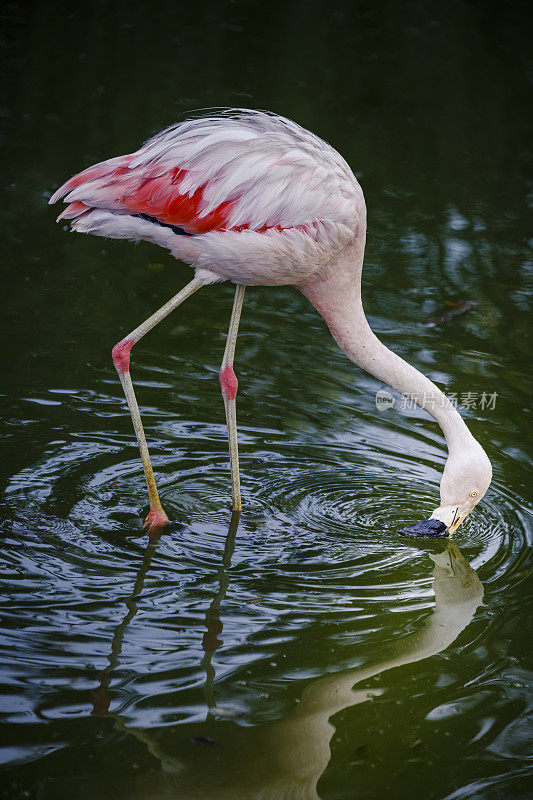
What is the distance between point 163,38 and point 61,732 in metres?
11.8

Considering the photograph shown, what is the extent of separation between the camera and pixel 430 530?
4.72m

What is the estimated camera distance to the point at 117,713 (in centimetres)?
361

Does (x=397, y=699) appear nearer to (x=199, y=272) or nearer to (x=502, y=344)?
(x=199, y=272)

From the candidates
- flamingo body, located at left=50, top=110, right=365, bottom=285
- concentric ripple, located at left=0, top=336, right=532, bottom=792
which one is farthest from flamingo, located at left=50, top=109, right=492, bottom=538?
concentric ripple, located at left=0, top=336, right=532, bottom=792

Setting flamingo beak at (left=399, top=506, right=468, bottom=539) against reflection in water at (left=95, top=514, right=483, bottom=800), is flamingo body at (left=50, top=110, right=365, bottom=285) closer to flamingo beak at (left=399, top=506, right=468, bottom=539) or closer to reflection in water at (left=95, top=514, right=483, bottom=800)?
flamingo beak at (left=399, top=506, right=468, bottom=539)


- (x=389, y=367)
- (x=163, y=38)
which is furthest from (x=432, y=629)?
(x=163, y=38)

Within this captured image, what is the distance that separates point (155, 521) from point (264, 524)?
53cm

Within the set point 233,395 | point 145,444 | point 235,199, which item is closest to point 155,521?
point 145,444

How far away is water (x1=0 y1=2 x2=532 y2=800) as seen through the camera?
11.6 ft

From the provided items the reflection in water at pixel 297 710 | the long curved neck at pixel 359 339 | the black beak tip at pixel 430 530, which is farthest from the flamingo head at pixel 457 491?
the reflection in water at pixel 297 710

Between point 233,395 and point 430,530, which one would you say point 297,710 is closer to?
point 430,530

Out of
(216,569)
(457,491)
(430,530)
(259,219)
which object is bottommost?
(216,569)

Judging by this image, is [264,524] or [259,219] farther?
[264,524]

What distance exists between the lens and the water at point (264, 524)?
354cm
